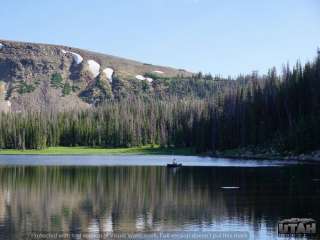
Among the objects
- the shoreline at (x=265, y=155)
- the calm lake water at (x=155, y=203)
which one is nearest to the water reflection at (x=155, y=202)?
the calm lake water at (x=155, y=203)

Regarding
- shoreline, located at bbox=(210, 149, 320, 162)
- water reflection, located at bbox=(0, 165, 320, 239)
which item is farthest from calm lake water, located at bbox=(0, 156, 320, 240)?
shoreline, located at bbox=(210, 149, 320, 162)

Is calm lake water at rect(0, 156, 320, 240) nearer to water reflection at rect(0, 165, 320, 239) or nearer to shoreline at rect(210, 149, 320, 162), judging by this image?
water reflection at rect(0, 165, 320, 239)

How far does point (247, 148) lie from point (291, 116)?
14331 millimetres

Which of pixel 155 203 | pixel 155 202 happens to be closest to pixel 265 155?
pixel 155 202

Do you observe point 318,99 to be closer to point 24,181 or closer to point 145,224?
point 24,181

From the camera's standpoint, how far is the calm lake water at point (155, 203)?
138ft

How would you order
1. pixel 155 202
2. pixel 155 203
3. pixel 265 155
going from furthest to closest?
1. pixel 265 155
2. pixel 155 202
3. pixel 155 203

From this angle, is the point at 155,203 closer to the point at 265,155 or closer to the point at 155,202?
the point at 155,202

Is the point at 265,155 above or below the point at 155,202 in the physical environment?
above

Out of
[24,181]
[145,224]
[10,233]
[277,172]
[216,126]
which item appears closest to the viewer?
[10,233]

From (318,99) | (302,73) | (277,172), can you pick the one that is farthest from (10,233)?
(302,73)

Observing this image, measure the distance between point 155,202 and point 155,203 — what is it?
0.75 m

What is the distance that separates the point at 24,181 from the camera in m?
79.2

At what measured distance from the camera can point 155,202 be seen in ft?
184
